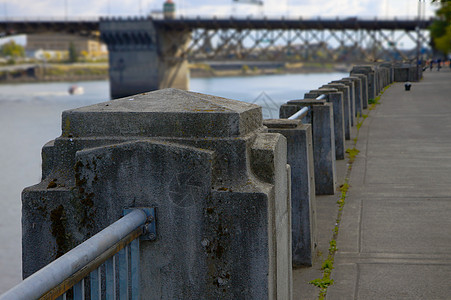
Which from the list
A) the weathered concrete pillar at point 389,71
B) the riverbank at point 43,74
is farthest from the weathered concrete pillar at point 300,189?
the riverbank at point 43,74

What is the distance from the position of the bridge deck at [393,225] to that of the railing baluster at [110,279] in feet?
7.33

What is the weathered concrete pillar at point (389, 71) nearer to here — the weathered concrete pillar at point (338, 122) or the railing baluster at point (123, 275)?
the weathered concrete pillar at point (338, 122)

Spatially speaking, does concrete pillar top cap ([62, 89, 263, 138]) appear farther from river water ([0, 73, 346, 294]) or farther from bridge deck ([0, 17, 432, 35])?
bridge deck ([0, 17, 432, 35])

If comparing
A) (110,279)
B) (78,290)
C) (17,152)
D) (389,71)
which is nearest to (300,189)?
(110,279)

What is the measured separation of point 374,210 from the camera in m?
7.26

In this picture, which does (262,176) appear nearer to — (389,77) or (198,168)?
(198,168)

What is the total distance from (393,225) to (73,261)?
4731 mm

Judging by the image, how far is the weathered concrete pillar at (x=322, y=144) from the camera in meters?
8.21

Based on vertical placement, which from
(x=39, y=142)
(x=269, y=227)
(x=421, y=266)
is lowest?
(x=39, y=142)

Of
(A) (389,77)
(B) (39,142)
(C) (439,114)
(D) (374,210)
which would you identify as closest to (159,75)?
(B) (39,142)

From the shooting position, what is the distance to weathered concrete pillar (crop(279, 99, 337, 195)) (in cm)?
821

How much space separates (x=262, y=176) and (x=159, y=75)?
372ft

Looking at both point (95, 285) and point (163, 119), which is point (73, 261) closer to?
point (95, 285)

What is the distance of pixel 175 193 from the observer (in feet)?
10.4
